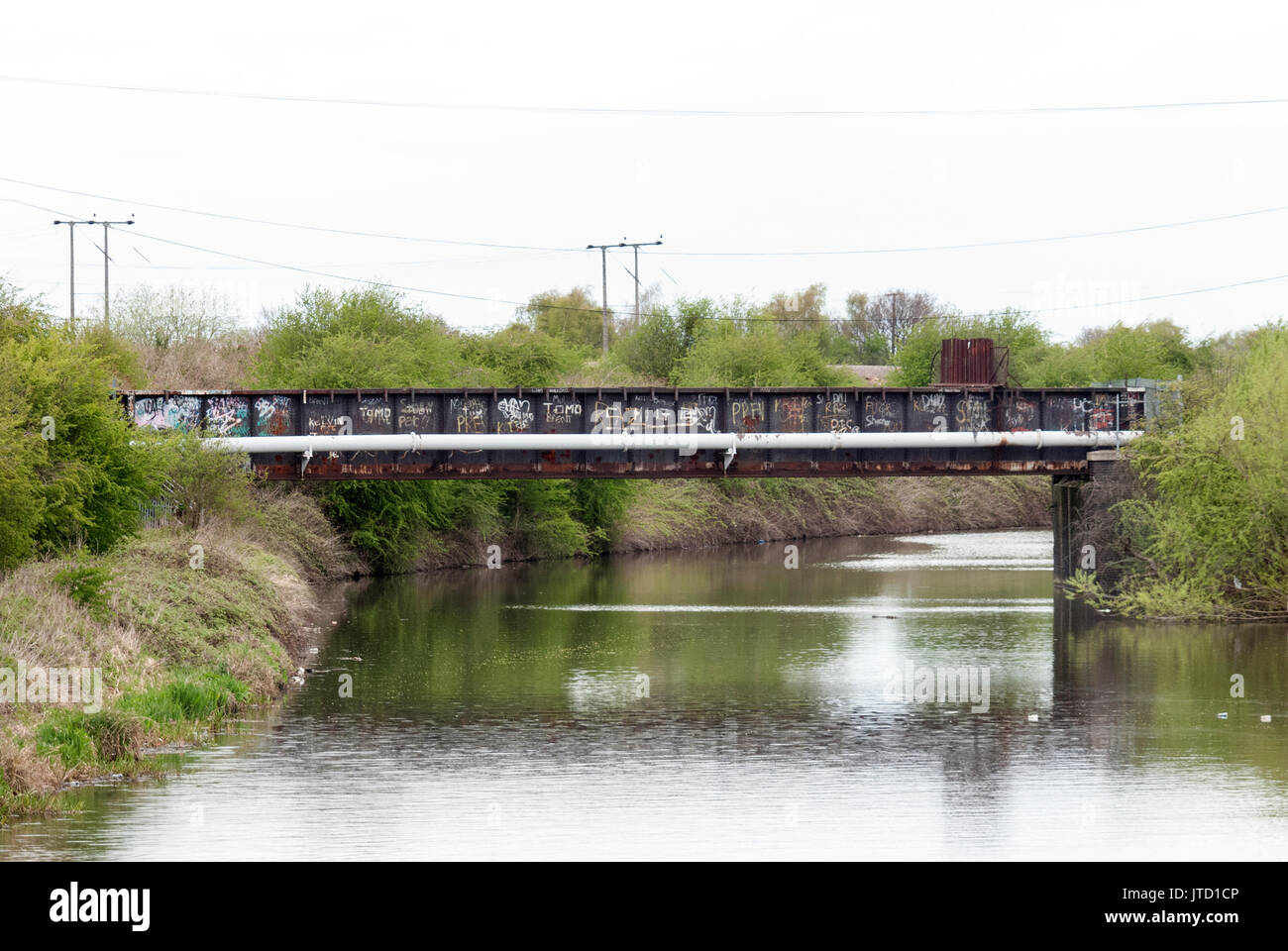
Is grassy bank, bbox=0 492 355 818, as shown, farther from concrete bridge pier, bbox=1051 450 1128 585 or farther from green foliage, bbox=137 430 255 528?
concrete bridge pier, bbox=1051 450 1128 585

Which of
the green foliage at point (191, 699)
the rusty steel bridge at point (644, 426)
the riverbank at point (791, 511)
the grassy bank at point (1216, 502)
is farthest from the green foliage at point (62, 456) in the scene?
the riverbank at point (791, 511)

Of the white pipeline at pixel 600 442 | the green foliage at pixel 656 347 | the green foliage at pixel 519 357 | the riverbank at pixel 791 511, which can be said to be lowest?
the riverbank at pixel 791 511

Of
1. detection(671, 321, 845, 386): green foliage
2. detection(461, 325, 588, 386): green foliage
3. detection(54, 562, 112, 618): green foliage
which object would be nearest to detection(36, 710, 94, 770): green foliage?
detection(54, 562, 112, 618): green foliage

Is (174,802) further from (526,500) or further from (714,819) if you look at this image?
(526,500)

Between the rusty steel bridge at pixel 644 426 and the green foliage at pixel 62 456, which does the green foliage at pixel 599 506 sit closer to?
the rusty steel bridge at pixel 644 426

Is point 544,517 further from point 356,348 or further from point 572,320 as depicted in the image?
point 572,320

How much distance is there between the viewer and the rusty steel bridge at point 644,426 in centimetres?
4788

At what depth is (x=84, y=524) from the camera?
1188 inches

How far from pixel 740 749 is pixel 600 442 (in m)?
22.9

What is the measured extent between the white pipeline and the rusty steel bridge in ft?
0.21

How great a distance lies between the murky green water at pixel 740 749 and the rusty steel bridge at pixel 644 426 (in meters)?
5.20
